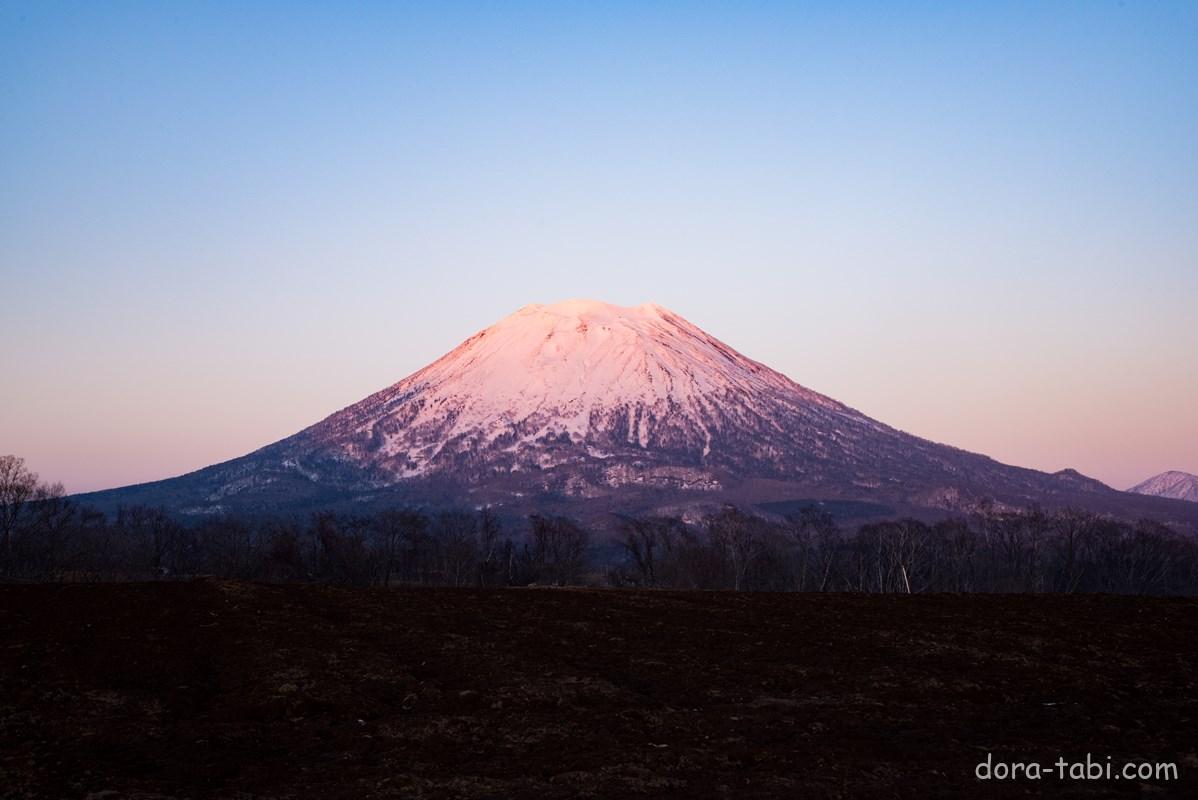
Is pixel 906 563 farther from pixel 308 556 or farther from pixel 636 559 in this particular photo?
pixel 308 556

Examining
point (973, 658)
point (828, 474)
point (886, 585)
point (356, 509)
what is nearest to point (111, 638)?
point (973, 658)

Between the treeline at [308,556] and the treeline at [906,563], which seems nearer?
the treeline at [308,556]

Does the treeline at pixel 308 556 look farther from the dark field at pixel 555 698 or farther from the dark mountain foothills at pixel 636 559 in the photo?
the dark field at pixel 555 698

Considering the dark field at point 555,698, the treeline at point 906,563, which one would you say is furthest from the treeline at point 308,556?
the dark field at point 555,698

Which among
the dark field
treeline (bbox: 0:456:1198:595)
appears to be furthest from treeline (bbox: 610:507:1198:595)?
→ the dark field

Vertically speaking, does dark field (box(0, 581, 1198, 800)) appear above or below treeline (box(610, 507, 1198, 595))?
above

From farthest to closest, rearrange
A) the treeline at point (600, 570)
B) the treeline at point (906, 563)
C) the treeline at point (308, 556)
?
1. the treeline at point (906, 563)
2. the treeline at point (600, 570)
3. the treeline at point (308, 556)

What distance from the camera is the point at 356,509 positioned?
589 ft

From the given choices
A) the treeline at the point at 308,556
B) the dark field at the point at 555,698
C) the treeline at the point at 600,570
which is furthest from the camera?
the treeline at the point at 600,570

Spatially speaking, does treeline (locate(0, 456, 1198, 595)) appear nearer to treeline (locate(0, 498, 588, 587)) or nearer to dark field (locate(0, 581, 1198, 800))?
treeline (locate(0, 498, 588, 587))

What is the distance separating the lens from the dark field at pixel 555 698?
12.6 metres

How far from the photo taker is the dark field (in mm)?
12602

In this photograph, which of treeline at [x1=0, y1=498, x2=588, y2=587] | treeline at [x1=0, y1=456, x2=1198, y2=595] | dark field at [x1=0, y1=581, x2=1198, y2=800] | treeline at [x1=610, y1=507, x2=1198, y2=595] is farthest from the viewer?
treeline at [x1=610, y1=507, x2=1198, y2=595]

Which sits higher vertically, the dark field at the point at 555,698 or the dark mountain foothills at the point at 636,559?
the dark field at the point at 555,698
